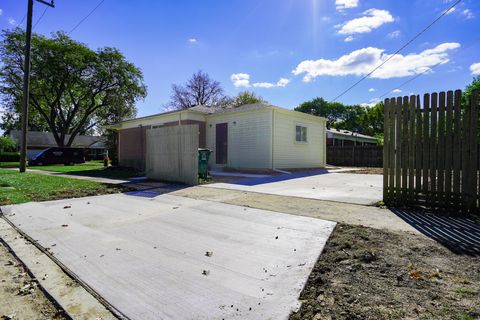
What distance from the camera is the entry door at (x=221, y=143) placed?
16.6 meters

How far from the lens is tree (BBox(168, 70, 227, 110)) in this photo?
43875 mm

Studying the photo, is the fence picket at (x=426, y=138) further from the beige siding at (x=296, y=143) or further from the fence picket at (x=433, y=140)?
the beige siding at (x=296, y=143)

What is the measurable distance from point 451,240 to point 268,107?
11.5 metres

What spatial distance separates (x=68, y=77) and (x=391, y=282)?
119 feet

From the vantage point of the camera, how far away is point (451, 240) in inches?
148

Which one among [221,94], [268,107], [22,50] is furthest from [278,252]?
[221,94]

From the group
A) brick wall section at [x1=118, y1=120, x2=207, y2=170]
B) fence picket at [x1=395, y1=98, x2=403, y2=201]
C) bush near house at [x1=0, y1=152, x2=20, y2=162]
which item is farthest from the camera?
bush near house at [x1=0, y1=152, x2=20, y2=162]

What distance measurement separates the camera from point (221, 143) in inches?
662

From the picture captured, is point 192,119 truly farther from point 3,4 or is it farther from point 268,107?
point 3,4

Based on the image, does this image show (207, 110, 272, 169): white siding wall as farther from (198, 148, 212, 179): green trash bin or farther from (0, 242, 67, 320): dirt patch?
(0, 242, 67, 320): dirt patch

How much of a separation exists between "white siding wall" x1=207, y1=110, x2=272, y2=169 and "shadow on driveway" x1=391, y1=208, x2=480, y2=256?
9.61 m

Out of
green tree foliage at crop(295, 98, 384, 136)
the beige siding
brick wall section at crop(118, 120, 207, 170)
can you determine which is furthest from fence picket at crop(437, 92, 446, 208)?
green tree foliage at crop(295, 98, 384, 136)

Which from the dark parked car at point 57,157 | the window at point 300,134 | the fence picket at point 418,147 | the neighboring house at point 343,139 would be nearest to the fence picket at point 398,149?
the fence picket at point 418,147

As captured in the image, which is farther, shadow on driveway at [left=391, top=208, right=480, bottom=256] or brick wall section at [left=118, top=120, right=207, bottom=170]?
brick wall section at [left=118, top=120, right=207, bottom=170]
